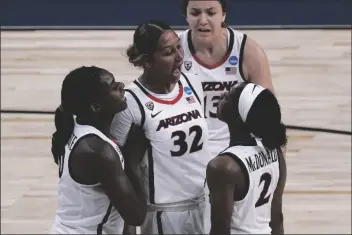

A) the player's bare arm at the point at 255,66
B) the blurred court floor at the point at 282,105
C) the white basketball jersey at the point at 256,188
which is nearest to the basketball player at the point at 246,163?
the white basketball jersey at the point at 256,188

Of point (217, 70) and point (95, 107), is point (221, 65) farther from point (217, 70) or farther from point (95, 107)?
point (95, 107)

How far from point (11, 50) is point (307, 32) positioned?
429cm

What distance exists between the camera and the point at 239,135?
3.08m

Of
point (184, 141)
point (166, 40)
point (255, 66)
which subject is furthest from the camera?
point (255, 66)

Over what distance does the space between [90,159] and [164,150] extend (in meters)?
0.53

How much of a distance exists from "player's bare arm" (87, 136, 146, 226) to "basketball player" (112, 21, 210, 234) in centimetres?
30

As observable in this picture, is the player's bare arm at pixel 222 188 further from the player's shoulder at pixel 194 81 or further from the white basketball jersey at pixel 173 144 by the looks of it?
the player's shoulder at pixel 194 81

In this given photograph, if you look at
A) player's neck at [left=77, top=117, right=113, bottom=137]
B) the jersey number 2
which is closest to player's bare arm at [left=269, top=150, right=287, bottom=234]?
the jersey number 2

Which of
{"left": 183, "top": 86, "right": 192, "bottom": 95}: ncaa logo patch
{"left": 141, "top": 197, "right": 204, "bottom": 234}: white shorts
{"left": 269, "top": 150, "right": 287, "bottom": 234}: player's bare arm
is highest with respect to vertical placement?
{"left": 183, "top": 86, "right": 192, "bottom": 95}: ncaa logo patch

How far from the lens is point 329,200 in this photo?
628cm

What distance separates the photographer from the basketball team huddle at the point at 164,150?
9.78 ft

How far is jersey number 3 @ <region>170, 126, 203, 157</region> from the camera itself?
3469 mm

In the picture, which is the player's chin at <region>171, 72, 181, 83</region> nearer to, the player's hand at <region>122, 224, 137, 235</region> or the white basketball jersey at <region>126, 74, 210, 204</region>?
the white basketball jersey at <region>126, 74, 210, 204</region>

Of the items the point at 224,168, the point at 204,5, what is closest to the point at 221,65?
the point at 204,5
